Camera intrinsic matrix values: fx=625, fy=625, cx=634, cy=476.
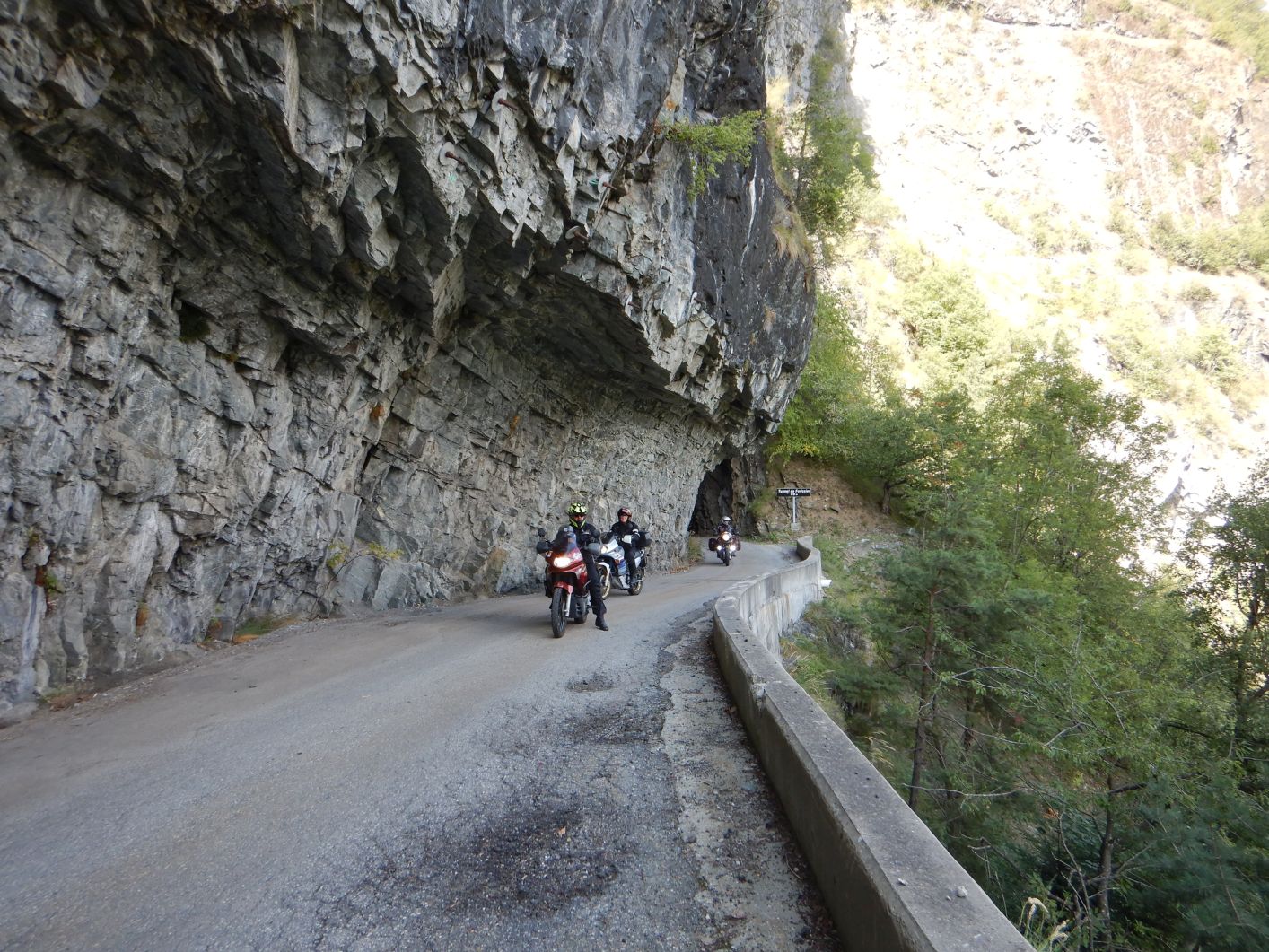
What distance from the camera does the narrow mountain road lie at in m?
2.46

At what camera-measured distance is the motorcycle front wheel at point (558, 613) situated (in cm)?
802

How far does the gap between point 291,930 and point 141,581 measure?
18.6 feet

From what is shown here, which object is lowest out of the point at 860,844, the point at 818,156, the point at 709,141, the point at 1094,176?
the point at 860,844

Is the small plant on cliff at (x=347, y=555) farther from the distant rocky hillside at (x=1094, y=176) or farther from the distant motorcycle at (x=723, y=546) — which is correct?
the distant rocky hillside at (x=1094, y=176)

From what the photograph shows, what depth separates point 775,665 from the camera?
4.95 m

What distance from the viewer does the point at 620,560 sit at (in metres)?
12.5

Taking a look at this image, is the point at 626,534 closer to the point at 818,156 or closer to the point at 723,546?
the point at 723,546

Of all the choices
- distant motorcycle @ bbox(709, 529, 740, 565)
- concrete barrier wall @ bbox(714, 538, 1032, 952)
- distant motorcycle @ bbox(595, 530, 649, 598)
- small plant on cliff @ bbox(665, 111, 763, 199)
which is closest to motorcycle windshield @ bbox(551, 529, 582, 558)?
distant motorcycle @ bbox(595, 530, 649, 598)

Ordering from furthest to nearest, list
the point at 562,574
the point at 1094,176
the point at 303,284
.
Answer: the point at 1094,176 < the point at 562,574 < the point at 303,284

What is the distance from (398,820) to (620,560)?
9328 millimetres

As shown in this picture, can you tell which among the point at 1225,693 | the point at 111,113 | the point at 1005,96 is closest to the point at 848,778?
the point at 111,113

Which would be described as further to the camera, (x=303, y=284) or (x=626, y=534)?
(x=626, y=534)

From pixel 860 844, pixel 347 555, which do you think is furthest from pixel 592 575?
pixel 860 844

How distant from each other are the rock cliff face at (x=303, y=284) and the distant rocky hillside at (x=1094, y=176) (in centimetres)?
4103
